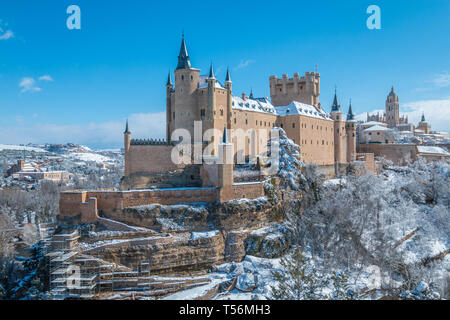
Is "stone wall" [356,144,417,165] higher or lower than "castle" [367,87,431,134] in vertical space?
lower

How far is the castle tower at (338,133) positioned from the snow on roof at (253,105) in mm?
12387

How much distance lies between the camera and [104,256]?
22.5m

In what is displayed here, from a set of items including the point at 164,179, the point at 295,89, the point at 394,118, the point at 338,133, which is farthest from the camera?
the point at 394,118

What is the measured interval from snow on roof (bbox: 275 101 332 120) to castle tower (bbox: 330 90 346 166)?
2702 mm

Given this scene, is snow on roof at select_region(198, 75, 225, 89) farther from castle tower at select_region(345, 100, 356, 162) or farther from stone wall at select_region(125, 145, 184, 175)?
castle tower at select_region(345, 100, 356, 162)

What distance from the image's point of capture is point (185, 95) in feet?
110

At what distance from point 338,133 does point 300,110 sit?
9496 millimetres

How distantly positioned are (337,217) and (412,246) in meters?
7.91

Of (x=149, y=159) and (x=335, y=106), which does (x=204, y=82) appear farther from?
(x=335, y=106)

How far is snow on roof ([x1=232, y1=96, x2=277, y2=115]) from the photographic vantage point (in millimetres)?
38281

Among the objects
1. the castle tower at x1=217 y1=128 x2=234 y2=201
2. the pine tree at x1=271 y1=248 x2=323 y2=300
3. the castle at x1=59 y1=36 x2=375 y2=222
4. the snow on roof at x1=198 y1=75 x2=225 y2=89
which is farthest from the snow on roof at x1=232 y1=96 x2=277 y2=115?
the pine tree at x1=271 y1=248 x2=323 y2=300

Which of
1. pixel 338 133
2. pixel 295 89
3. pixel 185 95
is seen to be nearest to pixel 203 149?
pixel 185 95
